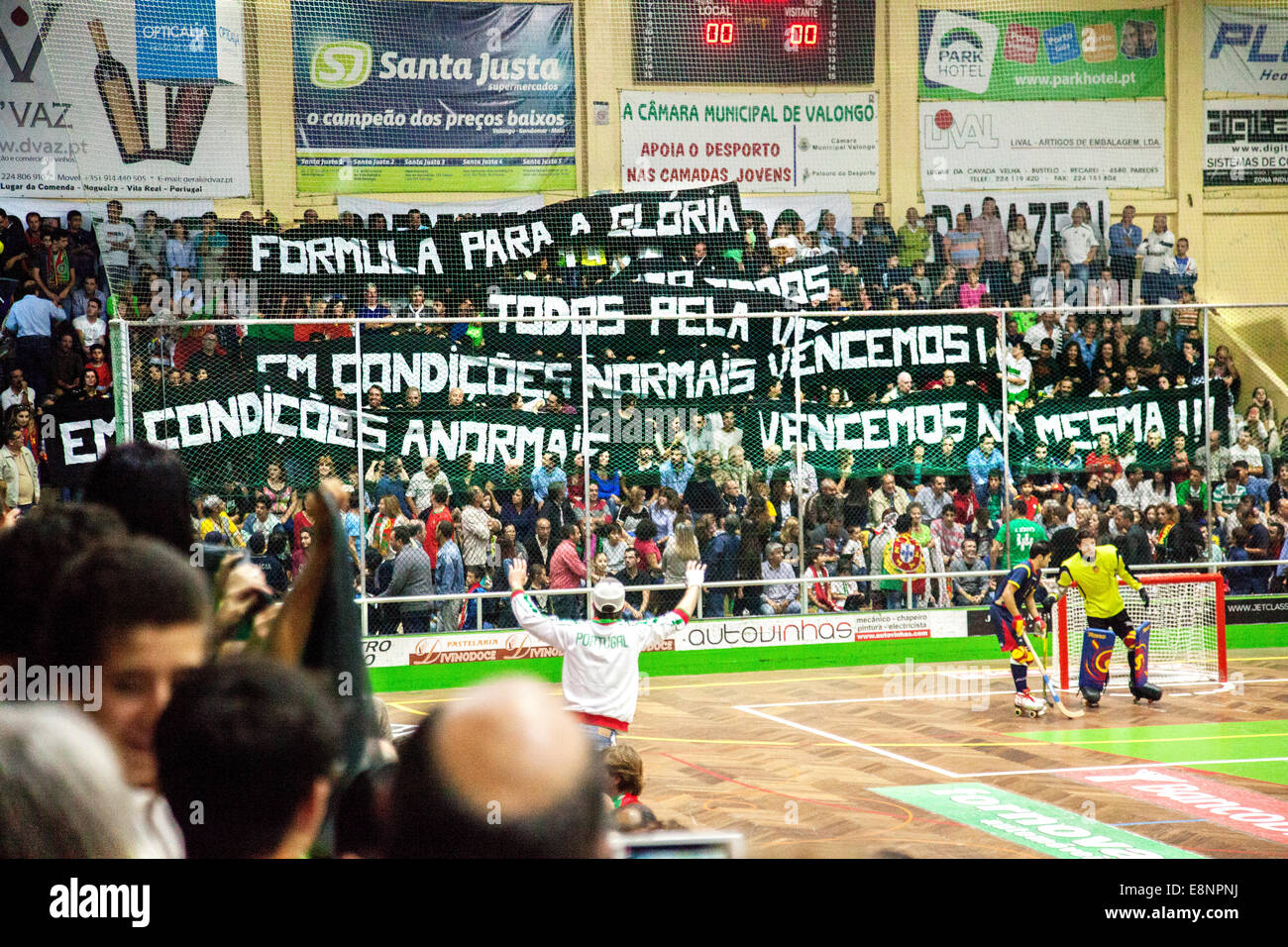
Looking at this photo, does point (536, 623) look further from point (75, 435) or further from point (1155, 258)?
point (1155, 258)

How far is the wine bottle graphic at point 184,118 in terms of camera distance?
2155 centimetres

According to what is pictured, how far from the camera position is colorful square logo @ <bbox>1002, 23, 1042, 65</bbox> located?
971 inches

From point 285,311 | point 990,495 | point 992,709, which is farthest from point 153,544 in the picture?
point 285,311

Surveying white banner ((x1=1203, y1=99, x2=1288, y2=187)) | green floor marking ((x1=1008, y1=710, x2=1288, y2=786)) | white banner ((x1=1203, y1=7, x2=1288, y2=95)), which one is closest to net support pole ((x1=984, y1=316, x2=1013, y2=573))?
green floor marking ((x1=1008, y1=710, x2=1288, y2=786))

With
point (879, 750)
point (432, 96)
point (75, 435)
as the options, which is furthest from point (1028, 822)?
point (432, 96)

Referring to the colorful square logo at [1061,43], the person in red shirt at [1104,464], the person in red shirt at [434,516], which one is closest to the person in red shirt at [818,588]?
the person in red shirt at [1104,464]

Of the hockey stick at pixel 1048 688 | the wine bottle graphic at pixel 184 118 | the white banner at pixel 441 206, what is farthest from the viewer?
the white banner at pixel 441 206

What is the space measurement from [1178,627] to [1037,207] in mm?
9484

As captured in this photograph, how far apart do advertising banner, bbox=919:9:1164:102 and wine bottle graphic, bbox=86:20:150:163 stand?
42.7 ft

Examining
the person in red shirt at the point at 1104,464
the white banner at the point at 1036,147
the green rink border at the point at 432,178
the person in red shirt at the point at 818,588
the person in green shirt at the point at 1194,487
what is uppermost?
the white banner at the point at 1036,147

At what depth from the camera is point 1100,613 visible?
14789 mm

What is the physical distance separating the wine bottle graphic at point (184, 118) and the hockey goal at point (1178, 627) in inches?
576

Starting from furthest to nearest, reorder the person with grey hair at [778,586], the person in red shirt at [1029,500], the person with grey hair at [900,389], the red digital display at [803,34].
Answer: the red digital display at [803,34], the person with grey hair at [900,389], the person in red shirt at [1029,500], the person with grey hair at [778,586]

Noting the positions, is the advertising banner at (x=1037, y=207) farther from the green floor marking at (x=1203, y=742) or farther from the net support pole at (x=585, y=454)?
the green floor marking at (x=1203, y=742)
